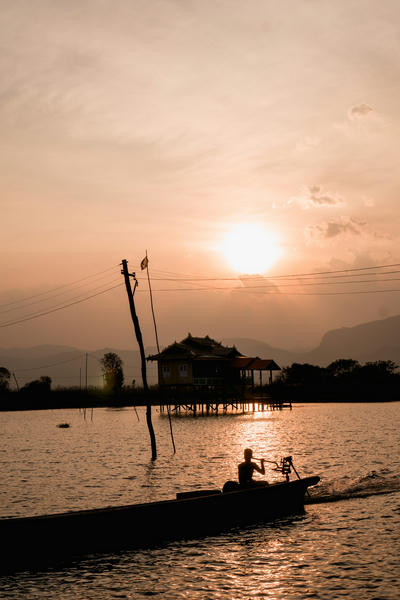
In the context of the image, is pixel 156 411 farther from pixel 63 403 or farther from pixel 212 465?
pixel 212 465

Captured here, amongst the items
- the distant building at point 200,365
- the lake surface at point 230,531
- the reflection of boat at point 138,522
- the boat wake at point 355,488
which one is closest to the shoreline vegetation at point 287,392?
the distant building at point 200,365

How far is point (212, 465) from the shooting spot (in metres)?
35.3

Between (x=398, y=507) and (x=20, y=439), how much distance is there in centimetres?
4321

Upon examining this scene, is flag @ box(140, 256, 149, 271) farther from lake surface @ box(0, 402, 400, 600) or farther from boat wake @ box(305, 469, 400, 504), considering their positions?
boat wake @ box(305, 469, 400, 504)

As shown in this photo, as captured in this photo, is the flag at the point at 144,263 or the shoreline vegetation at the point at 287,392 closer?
the flag at the point at 144,263

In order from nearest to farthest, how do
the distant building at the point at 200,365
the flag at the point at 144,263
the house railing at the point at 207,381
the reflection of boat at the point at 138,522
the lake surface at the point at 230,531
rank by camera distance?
the lake surface at the point at 230,531 → the reflection of boat at the point at 138,522 → the flag at the point at 144,263 → the distant building at the point at 200,365 → the house railing at the point at 207,381

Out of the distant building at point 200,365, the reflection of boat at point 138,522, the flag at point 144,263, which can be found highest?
the flag at point 144,263

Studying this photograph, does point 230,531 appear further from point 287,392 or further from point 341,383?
point 341,383

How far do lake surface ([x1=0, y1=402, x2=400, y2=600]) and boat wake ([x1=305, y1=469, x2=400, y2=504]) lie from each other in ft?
0.17

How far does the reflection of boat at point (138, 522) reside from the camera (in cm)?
1570

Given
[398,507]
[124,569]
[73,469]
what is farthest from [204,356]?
[124,569]

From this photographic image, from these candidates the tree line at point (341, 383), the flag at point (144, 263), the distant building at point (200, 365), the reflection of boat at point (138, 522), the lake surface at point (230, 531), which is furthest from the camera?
the tree line at point (341, 383)

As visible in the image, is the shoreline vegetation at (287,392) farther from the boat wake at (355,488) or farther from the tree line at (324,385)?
the boat wake at (355,488)

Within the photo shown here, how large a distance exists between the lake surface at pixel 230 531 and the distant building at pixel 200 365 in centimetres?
3135
